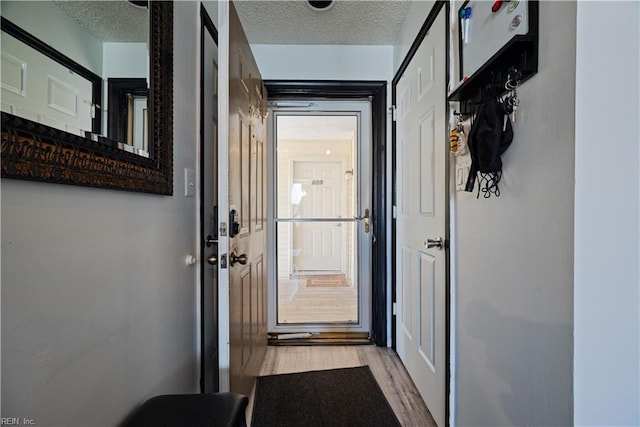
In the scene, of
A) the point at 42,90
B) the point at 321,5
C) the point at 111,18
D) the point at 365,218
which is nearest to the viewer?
the point at 42,90

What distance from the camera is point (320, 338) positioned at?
268 cm

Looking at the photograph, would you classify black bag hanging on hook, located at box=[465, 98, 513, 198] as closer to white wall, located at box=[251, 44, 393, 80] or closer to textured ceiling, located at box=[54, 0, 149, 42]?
textured ceiling, located at box=[54, 0, 149, 42]

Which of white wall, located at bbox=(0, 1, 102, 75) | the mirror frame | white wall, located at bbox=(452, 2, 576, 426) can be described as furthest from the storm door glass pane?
white wall, located at bbox=(0, 1, 102, 75)

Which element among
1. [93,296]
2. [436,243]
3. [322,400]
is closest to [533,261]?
[436,243]

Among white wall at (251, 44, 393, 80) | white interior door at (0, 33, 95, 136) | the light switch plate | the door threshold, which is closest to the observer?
white interior door at (0, 33, 95, 136)

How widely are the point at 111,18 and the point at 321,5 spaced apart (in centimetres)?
137

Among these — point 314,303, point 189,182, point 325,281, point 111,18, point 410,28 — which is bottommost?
point 314,303

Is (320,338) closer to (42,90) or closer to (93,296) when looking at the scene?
(93,296)

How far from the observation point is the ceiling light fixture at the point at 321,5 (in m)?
1.95

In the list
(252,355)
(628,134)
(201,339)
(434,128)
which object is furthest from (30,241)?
(434,128)

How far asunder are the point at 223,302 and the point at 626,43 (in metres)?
1.41

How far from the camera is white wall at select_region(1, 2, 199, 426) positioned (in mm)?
665

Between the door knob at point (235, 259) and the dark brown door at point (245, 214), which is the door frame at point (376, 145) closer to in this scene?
the dark brown door at point (245, 214)

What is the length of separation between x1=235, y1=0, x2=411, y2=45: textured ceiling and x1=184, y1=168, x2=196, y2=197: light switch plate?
117cm
